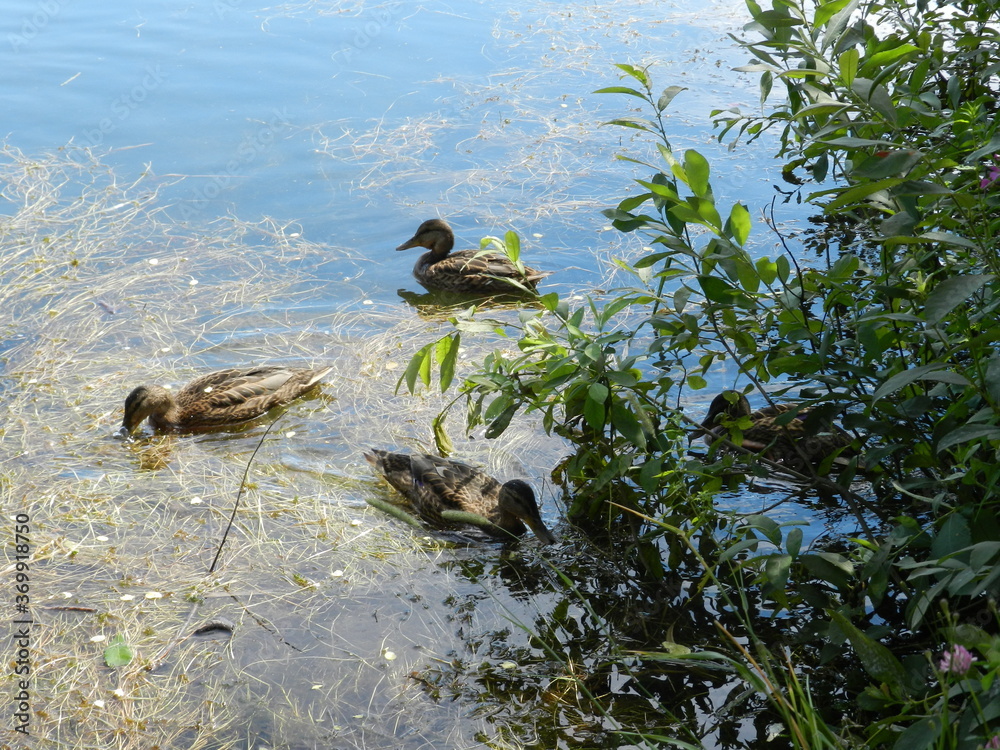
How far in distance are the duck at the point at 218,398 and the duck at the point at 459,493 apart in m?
0.93

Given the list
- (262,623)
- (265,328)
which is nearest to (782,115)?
(262,623)

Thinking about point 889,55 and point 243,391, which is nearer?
point 889,55

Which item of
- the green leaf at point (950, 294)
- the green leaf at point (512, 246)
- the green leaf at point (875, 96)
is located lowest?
the green leaf at point (512, 246)

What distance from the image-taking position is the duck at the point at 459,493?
472 centimetres

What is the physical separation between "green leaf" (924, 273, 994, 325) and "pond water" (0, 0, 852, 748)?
199cm

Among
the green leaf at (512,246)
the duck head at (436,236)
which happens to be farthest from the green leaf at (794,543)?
the duck head at (436,236)

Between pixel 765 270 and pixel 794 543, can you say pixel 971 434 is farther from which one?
pixel 765 270

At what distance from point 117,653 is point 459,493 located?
1811 mm

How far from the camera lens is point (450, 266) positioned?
7375 mm

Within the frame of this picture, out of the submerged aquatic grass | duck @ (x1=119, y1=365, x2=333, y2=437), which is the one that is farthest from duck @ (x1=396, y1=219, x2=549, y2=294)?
duck @ (x1=119, y1=365, x2=333, y2=437)

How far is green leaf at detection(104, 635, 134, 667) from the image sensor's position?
12.7ft

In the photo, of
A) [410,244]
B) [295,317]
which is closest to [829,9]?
[295,317]

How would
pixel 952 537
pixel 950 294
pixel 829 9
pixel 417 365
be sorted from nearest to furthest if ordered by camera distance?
1. pixel 950 294
2. pixel 952 537
3. pixel 829 9
4. pixel 417 365

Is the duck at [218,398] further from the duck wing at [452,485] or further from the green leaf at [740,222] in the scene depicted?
the green leaf at [740,222]
